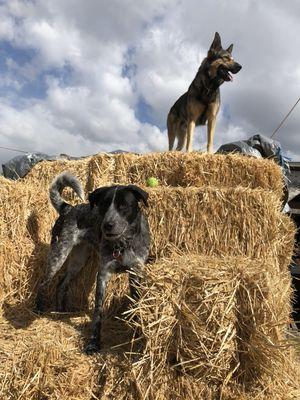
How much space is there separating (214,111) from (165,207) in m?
3.22

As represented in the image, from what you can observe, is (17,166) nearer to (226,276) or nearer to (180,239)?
(180,239)

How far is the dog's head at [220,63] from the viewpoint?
7.17 meters

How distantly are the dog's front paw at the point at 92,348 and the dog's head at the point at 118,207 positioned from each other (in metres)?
0.95

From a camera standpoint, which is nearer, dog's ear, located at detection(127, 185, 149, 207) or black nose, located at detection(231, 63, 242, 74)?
dog's ear, located at detection(127, 185, 149, 207)

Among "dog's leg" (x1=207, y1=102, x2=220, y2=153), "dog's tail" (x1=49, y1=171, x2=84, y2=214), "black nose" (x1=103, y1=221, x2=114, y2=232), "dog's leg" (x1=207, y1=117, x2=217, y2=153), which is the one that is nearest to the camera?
"black nose" (x1=103, y1=221, x2=114, y2=232)

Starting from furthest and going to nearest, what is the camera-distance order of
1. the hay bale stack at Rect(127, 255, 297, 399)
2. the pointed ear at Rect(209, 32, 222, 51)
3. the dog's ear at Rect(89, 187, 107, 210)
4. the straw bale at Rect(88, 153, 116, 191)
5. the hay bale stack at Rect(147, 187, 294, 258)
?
the pointed ear at Rect(209, 32, 222, 51) < the straw bale at Rect(88, 153, 116, 191) < the hay bale stack at Rect(147, 187, 294, 258) < the dog's ear at Rect(89, 187, 107, 210) < the hay bale stack at Rect(127, 255, 297, 399)

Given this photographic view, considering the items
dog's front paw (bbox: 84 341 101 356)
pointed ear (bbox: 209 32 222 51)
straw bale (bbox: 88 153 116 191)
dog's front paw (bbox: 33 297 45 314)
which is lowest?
dog's front paw (bbox: 84 341 101 356)

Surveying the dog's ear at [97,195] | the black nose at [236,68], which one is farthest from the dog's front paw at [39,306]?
the black nose at [236,68]

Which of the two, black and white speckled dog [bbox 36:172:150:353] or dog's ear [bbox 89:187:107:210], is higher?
dog's ear [bbox 89:187:107:210]

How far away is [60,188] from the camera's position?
197 inches

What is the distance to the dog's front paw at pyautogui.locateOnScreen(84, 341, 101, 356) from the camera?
3.30 meters

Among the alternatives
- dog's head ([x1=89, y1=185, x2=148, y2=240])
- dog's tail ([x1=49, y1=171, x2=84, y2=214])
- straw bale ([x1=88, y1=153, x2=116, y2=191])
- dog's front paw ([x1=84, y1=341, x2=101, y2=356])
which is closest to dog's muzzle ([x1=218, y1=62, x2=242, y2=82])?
straw bale ([x1=88, y1=153, x2=116, y2=191])

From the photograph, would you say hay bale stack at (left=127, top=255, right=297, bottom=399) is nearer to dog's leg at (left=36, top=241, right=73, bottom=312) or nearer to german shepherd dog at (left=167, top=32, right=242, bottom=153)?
dog's leg at (left=36, top=241, right=73, bottom=312)

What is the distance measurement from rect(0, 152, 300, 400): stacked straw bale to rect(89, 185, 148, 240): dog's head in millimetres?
510
